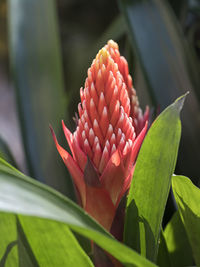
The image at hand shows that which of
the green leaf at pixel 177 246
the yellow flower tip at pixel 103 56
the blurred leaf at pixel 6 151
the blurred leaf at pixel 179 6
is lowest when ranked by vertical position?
the green leaf at pixel 177 246

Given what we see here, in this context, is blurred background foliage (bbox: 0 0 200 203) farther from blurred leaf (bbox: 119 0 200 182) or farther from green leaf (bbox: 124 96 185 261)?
green leaf (bbox: 124 96 185 261)

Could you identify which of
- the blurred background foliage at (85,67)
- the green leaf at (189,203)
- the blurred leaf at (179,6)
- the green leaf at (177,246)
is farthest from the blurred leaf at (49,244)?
the blurred leaf at (179,6)

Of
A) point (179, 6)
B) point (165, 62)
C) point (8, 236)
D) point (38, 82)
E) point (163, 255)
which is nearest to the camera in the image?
point (8, 236)

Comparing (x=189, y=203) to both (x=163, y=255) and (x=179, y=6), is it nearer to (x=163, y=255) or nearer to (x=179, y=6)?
(x=163, y=255)

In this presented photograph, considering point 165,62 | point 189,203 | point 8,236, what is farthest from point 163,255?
point 165,62

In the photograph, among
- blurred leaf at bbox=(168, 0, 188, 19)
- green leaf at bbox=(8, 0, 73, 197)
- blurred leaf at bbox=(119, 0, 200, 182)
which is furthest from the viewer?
blurred leaf at bbox=(168, 0, 188, 19)

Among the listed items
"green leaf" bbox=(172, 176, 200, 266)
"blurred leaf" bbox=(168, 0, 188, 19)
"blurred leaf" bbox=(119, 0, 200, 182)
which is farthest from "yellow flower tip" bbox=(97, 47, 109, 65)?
"blurred leaf" bbox=(168, 0, 188, 19)

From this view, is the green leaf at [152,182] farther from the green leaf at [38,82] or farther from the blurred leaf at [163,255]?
the green leaf at [38,82]
